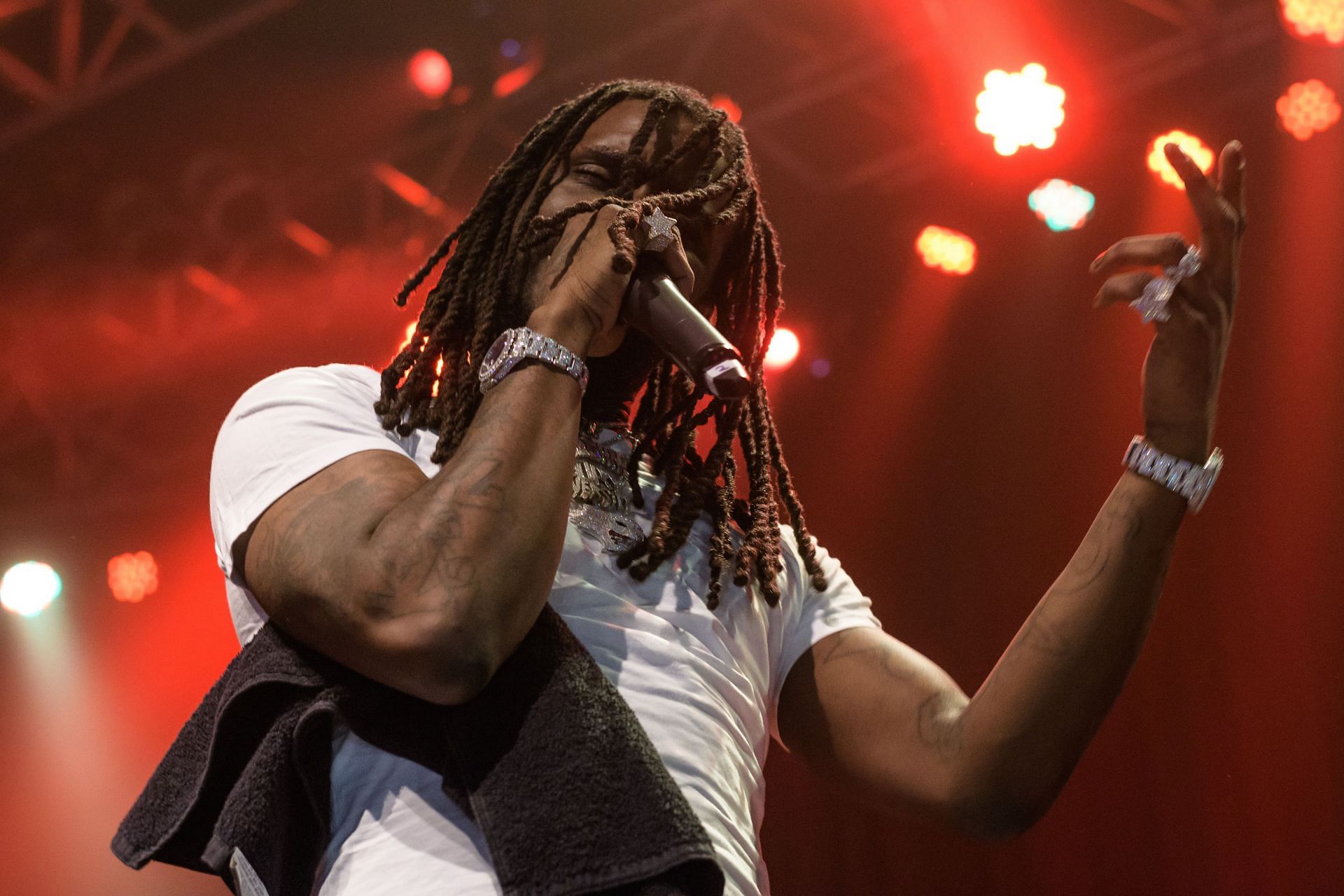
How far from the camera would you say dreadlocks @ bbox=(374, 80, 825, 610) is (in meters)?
1.32

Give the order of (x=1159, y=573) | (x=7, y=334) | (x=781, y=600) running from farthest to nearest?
(x=7, y=334) < (x=781, y=600) < (x=1159, y=573)

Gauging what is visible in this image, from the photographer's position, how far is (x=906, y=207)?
10.3ft

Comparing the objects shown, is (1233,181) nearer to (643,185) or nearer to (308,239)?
(643,185)

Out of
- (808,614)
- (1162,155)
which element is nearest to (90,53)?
(808,614)

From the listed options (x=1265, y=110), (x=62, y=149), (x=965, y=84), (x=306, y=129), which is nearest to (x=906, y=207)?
(x=965, y=84)

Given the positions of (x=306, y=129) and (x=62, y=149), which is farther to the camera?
(x=306, y=129)

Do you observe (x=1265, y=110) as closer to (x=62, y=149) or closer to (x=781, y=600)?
(x=781, y=600)

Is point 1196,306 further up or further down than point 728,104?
further down

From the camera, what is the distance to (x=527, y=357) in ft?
3.58

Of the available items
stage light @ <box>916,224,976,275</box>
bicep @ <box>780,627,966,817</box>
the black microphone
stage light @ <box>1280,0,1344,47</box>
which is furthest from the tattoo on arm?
stage light @ <box>1280,0,1344,47</box>

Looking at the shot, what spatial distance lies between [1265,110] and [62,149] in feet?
10.5

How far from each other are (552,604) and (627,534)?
0.60 ft

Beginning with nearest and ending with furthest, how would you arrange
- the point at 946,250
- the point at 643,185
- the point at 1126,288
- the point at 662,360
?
1. the point at 1126,288
2. the point at 643,185
3. the point at 662,360
4. the point at 946,250

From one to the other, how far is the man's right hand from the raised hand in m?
0.48
